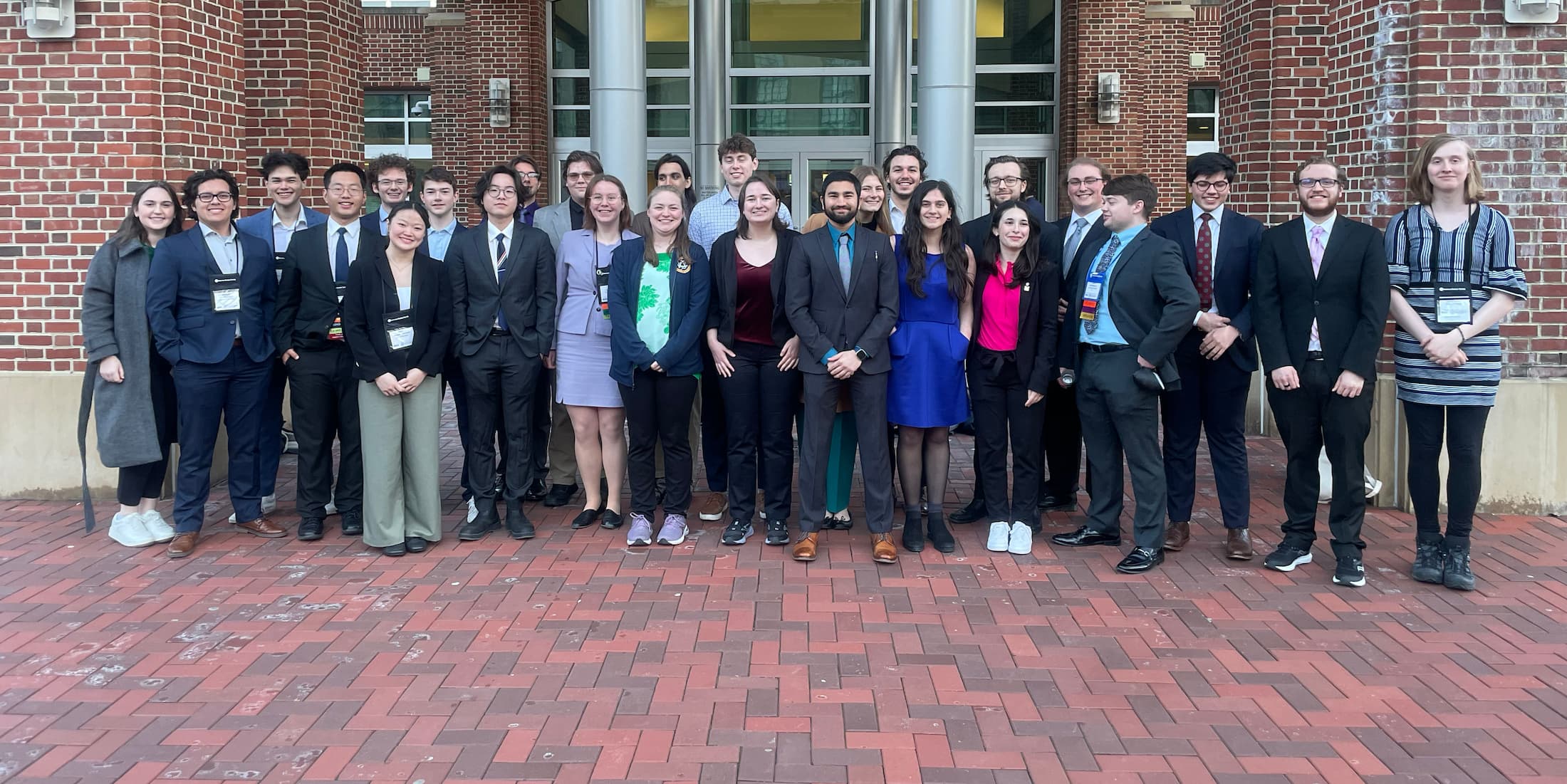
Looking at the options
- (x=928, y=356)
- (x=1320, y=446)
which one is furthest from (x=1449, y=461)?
(x=928, y=356)

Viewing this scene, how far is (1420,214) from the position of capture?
5.37 meters

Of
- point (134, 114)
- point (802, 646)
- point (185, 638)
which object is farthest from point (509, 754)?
point (134, 114)

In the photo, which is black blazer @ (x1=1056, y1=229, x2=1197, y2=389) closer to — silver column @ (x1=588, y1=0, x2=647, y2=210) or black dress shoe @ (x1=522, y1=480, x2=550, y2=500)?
black dress shoe @ (x1=522, y1=480, x2=550, y2=500)

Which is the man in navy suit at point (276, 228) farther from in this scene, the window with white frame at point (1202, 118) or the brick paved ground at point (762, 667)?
the window with white frame at point (1202, 118)

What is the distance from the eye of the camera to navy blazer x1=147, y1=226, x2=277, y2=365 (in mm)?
5949

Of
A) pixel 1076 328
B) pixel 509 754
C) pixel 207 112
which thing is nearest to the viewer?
pixel 509 754

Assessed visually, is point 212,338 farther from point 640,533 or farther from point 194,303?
point 640,533

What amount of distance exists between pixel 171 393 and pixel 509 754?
12.5 feet

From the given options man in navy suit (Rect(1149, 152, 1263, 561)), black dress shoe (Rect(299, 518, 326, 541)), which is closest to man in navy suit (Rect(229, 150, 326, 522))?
black dress shoe (Rect(299, 518, 326, 541))

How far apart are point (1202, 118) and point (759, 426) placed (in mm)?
13602

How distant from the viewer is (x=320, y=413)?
6.27 metres

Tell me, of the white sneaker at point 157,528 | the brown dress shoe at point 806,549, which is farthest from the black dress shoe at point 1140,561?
the white sneaker at point 157,528

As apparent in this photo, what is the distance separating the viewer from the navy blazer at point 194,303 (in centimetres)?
595

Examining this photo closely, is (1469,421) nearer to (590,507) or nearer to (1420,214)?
(1420,214)
